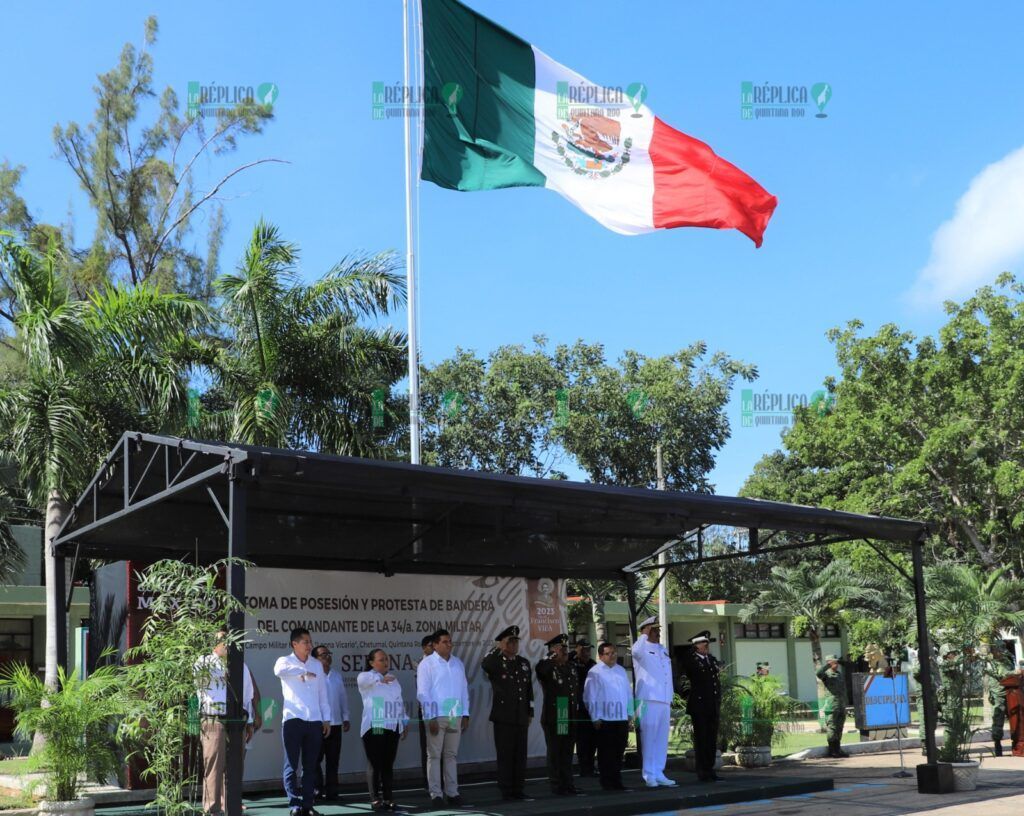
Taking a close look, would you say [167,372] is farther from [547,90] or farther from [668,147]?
[668,147]

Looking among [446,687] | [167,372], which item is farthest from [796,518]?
[167,372]

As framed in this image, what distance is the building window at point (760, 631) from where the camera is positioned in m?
38.8

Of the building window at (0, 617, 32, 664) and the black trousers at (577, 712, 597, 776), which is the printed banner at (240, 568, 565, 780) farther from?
the building window at (0, 617, 32, 664)

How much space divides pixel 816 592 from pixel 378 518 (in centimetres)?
1759

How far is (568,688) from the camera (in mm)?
12961

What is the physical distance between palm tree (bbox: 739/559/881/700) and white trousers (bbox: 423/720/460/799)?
59.6 feet

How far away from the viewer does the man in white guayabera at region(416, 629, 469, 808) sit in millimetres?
11602

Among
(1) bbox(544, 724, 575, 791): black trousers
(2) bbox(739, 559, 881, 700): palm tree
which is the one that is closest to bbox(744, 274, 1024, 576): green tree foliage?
(2) bbox(739, 559, 881, 700): palm tree

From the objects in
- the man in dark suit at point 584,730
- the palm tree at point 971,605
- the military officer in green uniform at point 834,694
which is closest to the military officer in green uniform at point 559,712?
the man in dark suit at point 584,730

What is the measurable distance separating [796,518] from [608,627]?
24783 millimetres

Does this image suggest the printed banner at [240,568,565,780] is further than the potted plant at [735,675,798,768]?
No

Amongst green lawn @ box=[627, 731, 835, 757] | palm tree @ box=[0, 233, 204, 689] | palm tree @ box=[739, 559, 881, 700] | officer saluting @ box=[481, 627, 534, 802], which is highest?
palm tree @ box=[0, 233, 204, 689]

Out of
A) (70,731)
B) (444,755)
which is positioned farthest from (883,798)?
(70,731)

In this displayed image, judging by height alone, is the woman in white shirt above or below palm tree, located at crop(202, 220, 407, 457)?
below
